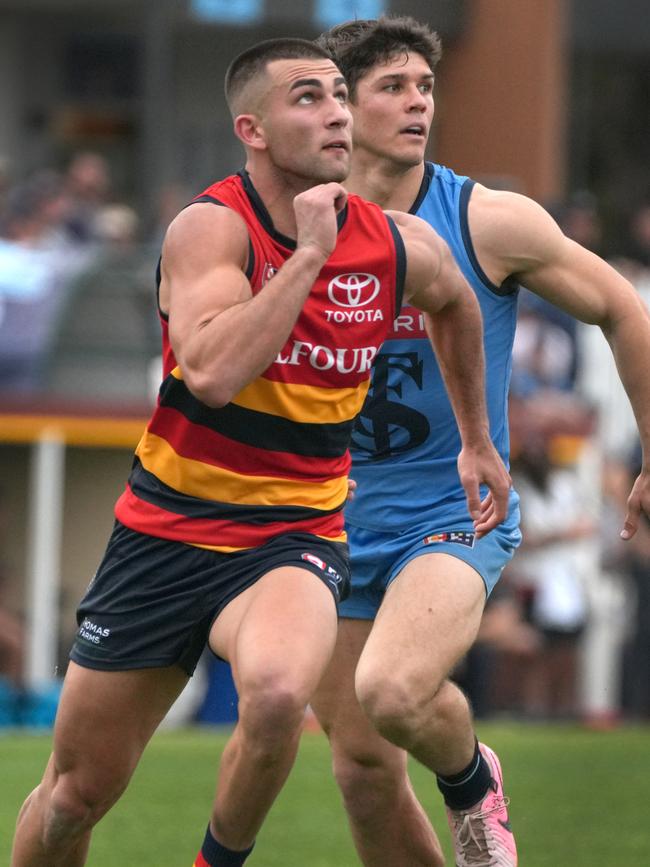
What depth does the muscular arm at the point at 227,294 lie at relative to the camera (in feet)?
15.6

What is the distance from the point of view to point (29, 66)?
20.9 metres

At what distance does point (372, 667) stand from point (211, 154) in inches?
635

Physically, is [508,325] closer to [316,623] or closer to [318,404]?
[318,404]

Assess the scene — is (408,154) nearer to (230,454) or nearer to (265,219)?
(265,219)

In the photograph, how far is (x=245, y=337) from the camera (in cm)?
475

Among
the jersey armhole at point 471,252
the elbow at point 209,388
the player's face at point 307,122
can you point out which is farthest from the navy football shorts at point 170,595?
the jersey armhole at point 471,252

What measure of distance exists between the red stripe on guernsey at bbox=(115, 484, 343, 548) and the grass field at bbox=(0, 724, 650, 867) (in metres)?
1.34

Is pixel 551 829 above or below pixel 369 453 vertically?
below

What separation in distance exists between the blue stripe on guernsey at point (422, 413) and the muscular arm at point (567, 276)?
8 centimetres

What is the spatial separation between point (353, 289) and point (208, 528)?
77cm

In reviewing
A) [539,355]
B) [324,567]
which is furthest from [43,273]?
[324,567]

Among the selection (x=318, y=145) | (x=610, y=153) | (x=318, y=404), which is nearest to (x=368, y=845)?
(x=318, y=404)

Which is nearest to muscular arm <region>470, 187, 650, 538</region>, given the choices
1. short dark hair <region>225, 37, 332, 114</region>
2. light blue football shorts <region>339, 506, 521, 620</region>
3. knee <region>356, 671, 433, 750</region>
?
light blue football shorts <region>339, 506, 521, 620</region>

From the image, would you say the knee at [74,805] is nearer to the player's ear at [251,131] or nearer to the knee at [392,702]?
the knee at [392,702]
